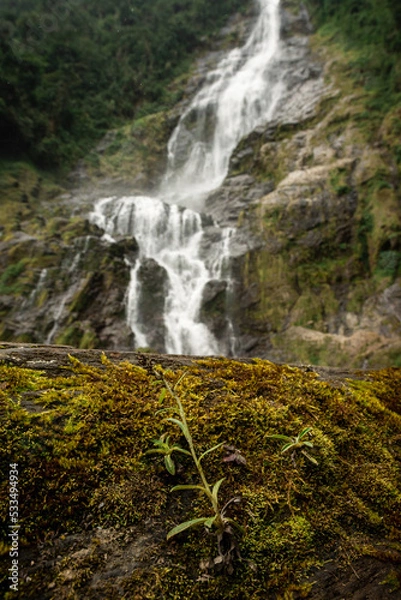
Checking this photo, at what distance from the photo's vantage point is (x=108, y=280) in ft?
44.2

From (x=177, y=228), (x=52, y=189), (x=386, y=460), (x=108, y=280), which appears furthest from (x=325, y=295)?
(x=52, y=189)

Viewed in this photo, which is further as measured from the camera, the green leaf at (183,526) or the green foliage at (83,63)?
the green foliage at (83,63)

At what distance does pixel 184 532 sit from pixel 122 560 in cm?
18

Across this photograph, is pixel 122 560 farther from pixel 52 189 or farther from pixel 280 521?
pixel 52 189

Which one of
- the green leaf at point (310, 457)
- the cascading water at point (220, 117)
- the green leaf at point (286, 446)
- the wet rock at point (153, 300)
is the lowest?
the green leaf at point (310, 457)

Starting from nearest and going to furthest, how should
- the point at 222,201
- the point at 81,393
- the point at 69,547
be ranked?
1. the point at 69,547
2. the point at 81,393
3. the point at 222,201

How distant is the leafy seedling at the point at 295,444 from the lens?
1141mm

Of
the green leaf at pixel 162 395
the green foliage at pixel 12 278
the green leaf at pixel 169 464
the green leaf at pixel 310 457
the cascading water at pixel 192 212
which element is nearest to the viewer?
the green leaf at pixel 169 464

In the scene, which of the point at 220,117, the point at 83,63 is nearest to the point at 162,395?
the point at 220,117

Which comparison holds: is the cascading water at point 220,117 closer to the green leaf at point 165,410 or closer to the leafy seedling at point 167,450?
the green leaf at point 165,410

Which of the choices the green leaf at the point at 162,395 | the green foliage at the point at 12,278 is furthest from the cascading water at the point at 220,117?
the green leaf at the point at 162,395

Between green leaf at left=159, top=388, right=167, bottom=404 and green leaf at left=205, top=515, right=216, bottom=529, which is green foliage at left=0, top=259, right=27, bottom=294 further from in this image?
green leaf at left=205, top=515, right=216, bottom=529

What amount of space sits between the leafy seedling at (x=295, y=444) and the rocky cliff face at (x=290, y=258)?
10.1m

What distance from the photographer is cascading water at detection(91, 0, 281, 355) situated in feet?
44.2
